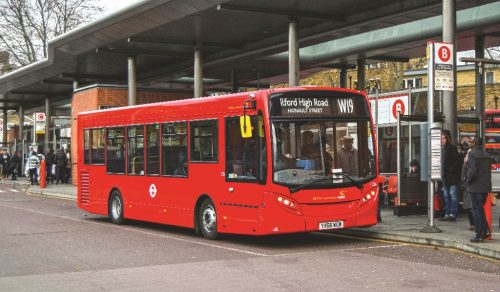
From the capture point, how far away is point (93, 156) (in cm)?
1866

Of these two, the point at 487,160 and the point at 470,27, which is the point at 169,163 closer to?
the point at 487,160

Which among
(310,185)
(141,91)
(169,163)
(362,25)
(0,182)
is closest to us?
(310,185)

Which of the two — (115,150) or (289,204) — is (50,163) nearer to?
(115,150)

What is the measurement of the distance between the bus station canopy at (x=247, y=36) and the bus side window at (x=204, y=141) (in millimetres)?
7103

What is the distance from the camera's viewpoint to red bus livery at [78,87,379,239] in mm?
12234

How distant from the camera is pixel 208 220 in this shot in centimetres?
1388

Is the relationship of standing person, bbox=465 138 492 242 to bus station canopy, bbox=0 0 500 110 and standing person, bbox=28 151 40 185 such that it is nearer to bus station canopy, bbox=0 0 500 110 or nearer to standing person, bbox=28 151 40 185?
bus station canopy, bbox=0 0 500 110

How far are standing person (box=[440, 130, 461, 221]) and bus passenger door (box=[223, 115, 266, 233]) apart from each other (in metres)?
Answer: 4.85

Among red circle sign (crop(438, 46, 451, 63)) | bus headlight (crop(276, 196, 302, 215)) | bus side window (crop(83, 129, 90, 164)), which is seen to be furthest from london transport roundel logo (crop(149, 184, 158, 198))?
red circle sign (crop(438, 46, 451, 63))

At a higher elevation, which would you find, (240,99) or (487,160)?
(240,99)

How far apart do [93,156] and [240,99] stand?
697cm

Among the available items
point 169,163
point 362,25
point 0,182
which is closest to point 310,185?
point 169,163

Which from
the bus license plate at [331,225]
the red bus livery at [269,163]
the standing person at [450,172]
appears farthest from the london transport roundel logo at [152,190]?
the standing person at [450,172]

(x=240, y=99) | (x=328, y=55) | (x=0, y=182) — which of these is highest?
(x=328, y=55)
